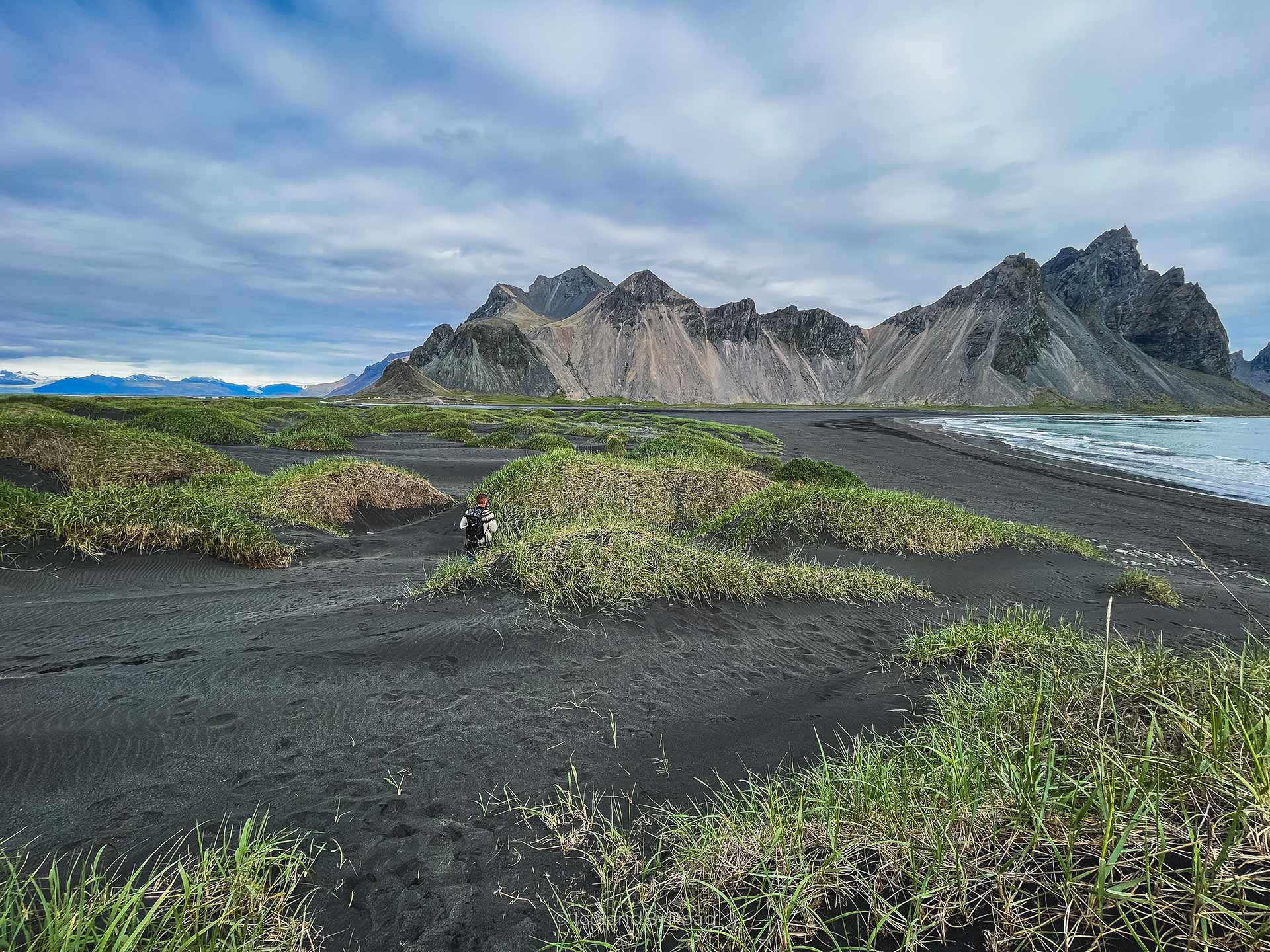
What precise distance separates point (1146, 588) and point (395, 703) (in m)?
11.4

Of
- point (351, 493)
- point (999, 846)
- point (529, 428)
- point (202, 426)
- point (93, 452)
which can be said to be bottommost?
point (999, 846)

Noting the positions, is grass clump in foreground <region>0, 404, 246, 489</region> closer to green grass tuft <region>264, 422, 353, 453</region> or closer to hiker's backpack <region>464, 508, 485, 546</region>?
hiker's backpack <region>464, 508, 485, 546</region>

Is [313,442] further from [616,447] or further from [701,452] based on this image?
[701,452]

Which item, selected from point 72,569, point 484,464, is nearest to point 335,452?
point 484,464

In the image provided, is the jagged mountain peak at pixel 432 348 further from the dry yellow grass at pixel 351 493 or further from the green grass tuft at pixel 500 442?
the dry yellow grass at pixel 351 493

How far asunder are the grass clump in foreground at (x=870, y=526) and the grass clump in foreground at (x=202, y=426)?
24.4m

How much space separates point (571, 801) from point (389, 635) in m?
3.18

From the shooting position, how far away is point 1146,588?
8969mm

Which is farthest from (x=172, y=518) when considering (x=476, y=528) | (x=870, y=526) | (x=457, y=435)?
(x=457, y=435)

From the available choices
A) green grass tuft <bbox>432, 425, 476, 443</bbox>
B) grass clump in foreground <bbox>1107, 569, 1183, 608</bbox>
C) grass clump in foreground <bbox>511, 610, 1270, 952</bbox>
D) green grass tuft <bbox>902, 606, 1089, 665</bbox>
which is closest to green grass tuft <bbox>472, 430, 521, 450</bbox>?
green grass tuft <bbox>432, 425, 476, 443</bbox>

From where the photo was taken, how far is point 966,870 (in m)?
2.26

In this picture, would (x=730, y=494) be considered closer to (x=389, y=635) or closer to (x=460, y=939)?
(x=389, y=635)

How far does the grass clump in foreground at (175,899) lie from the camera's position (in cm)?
203

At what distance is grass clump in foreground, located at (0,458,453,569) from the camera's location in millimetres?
7430
